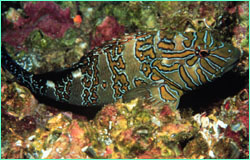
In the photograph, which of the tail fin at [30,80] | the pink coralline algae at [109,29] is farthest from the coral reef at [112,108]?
the tail fin at [30,80]

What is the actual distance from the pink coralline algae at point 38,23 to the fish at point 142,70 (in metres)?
1.59

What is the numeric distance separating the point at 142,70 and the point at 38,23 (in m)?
3.69

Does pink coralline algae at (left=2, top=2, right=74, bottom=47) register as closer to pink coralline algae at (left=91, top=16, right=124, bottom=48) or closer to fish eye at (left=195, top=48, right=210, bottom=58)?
pink coralline algae at (left=91, top=16, right=124, bottom=48)

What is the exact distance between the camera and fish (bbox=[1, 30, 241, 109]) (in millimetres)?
3984

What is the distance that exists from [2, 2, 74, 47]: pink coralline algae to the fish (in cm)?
159

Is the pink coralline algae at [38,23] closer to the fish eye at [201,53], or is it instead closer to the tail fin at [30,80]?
the tail fin at [30,80]

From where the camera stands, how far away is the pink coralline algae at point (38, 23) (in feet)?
20.8

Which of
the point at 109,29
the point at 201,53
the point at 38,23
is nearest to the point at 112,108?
the point at 201,53

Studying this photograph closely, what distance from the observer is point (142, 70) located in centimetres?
445

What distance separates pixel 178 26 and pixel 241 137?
292 cm

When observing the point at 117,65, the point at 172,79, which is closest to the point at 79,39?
the point at 117,65

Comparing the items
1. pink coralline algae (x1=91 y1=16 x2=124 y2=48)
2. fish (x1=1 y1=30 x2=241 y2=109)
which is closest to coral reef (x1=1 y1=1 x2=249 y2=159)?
pink coralline algae (x1=91 y1=16 x2=124 y2=48)

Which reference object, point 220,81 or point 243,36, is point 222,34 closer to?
point 243,36

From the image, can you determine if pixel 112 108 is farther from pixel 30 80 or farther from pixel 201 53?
pixel 30 80
